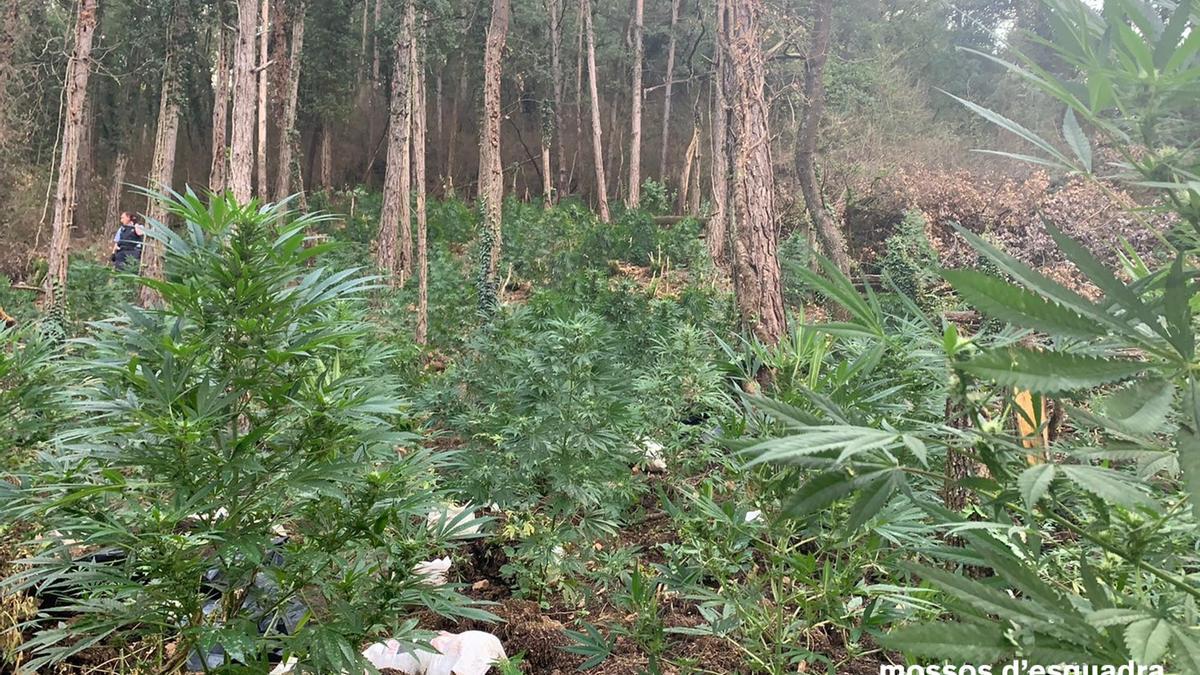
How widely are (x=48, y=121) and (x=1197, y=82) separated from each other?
24.9 m

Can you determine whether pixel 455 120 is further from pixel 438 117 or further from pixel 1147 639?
pixel 1147 639

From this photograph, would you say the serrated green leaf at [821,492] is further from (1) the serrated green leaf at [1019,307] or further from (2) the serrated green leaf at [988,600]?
(1) the serrated green leaf at [1019,307]

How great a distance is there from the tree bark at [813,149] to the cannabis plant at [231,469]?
25.9 ft

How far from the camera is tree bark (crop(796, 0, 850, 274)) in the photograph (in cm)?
994

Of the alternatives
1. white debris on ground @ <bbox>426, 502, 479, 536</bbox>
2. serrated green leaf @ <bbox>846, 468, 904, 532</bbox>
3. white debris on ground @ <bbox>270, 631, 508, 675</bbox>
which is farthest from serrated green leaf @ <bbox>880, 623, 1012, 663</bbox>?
white debris on ground @ <bbox>270, 631, 508, 675</bbox>

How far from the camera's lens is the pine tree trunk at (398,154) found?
33.9 feet

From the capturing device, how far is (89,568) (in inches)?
72.7

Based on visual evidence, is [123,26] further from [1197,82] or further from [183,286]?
[1197,82]

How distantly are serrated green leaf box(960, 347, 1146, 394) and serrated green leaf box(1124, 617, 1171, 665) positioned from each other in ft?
0.68

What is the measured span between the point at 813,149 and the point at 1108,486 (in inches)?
441

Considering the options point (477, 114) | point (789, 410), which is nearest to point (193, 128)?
point (477, 114)

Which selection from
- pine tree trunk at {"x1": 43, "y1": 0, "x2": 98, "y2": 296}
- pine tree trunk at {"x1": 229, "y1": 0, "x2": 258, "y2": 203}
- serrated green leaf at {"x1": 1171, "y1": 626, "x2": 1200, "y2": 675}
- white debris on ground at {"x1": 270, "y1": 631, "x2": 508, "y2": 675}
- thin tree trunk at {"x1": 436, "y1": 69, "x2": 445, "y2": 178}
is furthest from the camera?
thin tree trunk at {"x1": 436, "y1": 69, "x2": 445, "y2": 178}

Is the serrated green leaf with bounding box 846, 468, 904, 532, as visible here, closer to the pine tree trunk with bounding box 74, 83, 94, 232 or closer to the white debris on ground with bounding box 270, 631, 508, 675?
the white debris on ground with bounding box 270, 631, 508, 675

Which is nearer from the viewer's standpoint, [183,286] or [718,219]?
[183,286]
